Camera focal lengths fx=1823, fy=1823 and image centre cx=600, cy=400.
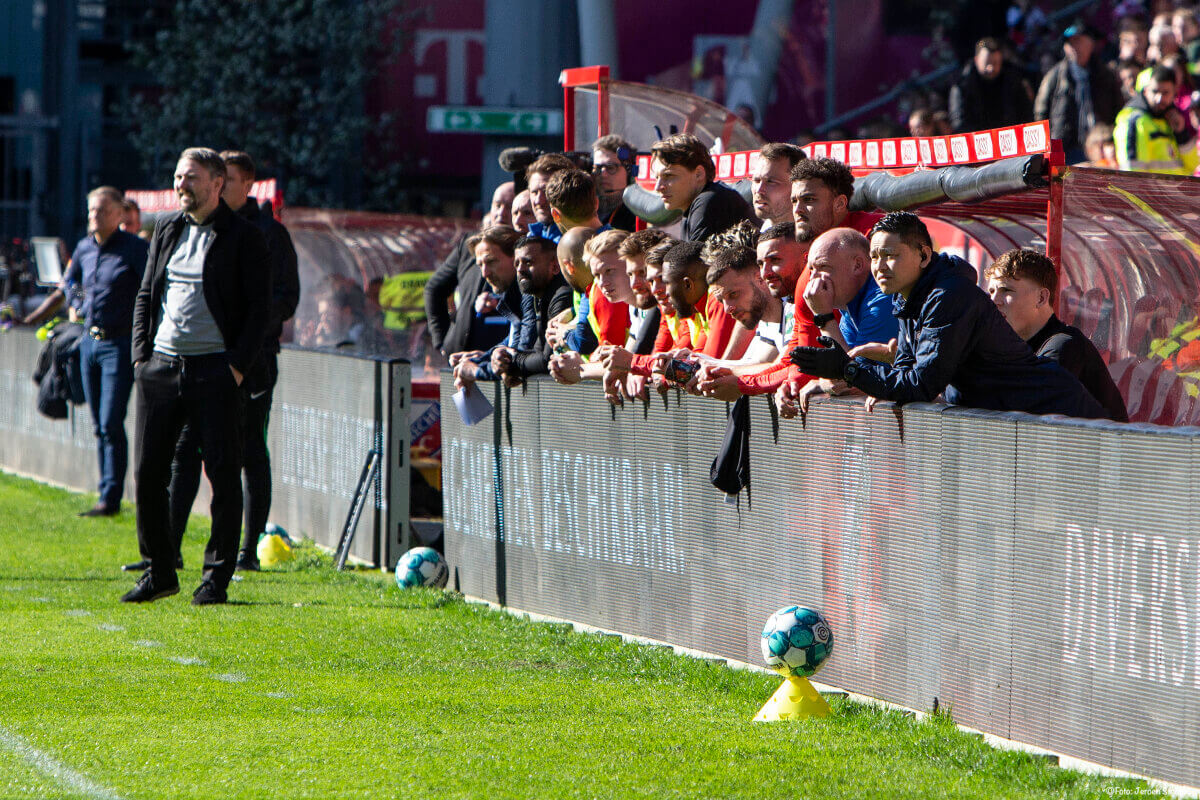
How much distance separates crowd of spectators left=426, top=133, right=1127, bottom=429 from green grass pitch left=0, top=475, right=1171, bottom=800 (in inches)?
47.5

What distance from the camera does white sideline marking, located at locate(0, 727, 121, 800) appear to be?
17.6 ft

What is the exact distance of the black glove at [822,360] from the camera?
6.38m

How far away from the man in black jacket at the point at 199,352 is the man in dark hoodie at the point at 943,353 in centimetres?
371

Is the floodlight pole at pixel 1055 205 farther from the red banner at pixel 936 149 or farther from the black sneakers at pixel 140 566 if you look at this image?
the black sneakers at pixel 140 566

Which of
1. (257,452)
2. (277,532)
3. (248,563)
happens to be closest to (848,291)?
(257,452)

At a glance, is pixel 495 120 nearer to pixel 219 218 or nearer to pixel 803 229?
pixel 219 218

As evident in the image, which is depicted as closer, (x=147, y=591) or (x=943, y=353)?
(x=943, y=353)

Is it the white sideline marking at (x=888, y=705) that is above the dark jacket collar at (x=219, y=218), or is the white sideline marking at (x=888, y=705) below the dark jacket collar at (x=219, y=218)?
below

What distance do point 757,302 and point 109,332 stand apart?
Answer: 251 inches

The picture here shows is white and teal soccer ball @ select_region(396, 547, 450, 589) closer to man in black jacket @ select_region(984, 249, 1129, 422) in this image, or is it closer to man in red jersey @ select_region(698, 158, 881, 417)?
man in red jersey @ select_region(698, 158, 881, 417)

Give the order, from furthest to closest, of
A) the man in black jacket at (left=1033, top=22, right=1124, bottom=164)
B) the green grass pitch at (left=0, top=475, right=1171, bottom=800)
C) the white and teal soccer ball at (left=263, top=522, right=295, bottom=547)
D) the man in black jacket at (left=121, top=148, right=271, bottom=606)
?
the man in black jacket at (left=1033, top=22, right=1124, bottom=164) → the white and teal soccer ball at (left=263, top=522, right=295, bottom=547) → the man in black jacket at (left=121, top=148, right=271, bottom=606) → the green grass pitch at (left=0, top=475, right=1171, bottom=800)

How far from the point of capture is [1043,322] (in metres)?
7.16

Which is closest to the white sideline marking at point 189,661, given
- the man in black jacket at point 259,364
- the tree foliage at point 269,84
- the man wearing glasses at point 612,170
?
the man in black jacket at point 259,364

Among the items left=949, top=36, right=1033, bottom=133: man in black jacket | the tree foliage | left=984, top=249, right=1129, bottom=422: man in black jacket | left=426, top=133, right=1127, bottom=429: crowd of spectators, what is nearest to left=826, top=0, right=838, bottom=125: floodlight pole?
the tree foliage
